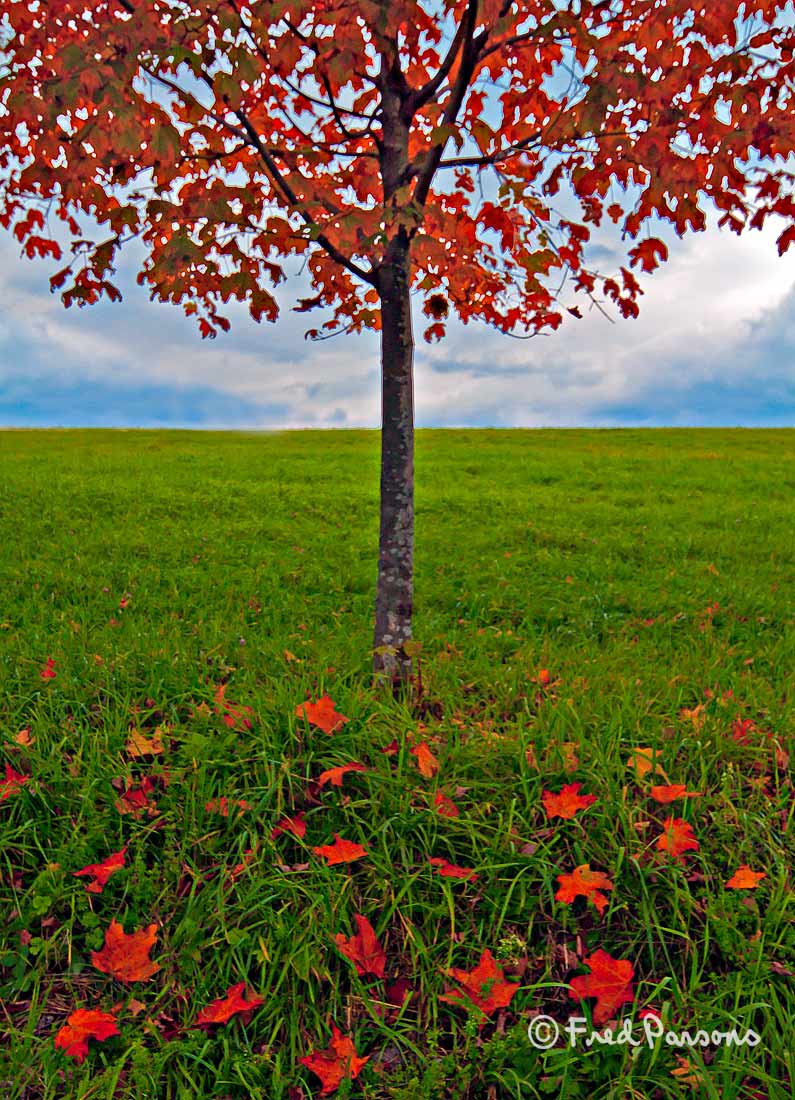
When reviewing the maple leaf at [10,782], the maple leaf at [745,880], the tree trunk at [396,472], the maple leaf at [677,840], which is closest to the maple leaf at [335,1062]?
the maple leaf at [677,840]

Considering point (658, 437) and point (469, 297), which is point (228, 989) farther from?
point (658, 437)

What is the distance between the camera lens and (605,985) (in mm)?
2652

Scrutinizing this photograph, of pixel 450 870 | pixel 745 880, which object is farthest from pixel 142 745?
pixel 745 880

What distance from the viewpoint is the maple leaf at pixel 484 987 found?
8.43ft

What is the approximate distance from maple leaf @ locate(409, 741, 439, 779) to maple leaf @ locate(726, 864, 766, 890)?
130 cm

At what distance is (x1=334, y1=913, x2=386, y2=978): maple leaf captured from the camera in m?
2.72

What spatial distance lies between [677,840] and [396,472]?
92.8 inches

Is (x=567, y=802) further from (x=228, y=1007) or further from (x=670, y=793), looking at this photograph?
(x=228, y=1007)

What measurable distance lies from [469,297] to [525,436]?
20.4 meters

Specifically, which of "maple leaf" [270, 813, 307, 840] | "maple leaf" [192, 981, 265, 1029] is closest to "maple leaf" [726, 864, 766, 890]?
"maple leaf" [270, 813, 307, 840]

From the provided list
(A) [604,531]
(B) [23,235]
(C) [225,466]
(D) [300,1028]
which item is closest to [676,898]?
(D) [300,1028]

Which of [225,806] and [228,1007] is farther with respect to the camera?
[225,806]

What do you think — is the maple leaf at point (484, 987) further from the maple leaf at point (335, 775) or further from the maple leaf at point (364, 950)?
the maple leaf at point (335, 775)

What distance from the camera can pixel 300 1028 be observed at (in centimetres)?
261
